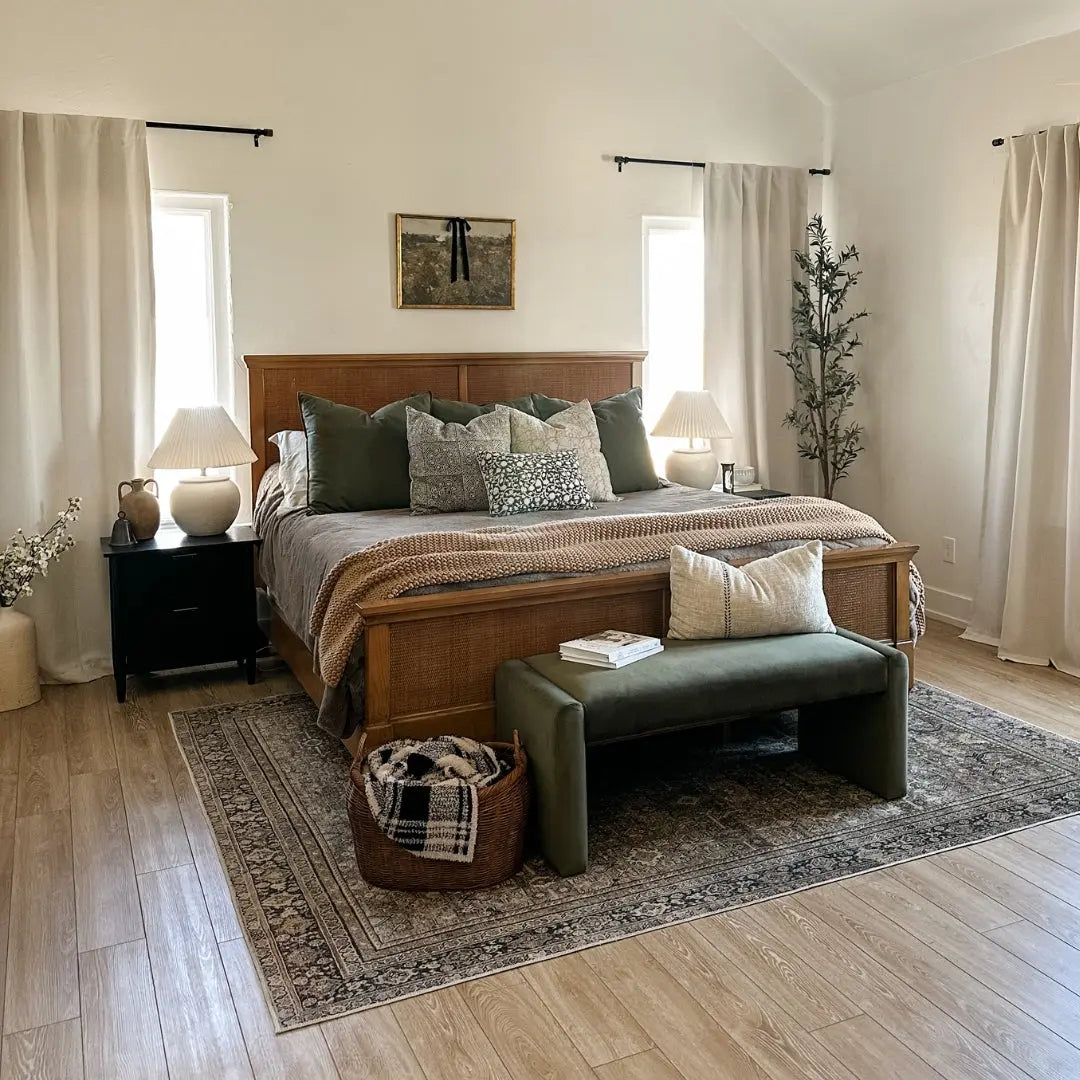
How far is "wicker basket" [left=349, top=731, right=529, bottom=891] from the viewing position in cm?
263

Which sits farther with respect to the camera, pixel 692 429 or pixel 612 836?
pixel 692 429

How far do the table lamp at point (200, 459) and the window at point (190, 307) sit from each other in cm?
31

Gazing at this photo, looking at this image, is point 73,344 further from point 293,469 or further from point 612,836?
point 612,836

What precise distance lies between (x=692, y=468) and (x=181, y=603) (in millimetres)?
2400

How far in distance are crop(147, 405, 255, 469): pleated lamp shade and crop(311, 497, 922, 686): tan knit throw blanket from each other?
1158 mm

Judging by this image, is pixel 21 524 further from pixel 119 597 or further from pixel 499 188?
pixel 499 188

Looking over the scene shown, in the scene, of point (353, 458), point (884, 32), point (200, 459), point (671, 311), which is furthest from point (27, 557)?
point (884, 32)

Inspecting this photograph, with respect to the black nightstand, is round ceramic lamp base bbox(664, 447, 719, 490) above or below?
above

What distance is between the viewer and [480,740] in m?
3.24

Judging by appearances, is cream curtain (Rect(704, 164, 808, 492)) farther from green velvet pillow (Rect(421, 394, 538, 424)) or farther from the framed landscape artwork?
green velvet pillow (Rect(421, 394, 538, 424))

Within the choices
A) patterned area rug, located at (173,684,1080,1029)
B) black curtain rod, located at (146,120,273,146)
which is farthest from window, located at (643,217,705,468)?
patterned area rug, located at (173,684,1080,1029)

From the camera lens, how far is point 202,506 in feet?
14.3

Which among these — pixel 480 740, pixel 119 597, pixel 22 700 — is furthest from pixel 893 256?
pixel 22 700

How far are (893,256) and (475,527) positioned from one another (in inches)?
112
